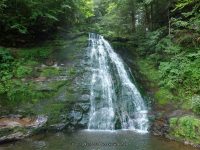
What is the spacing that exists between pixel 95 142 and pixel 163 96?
194 inches

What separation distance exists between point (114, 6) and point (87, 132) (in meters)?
11.8

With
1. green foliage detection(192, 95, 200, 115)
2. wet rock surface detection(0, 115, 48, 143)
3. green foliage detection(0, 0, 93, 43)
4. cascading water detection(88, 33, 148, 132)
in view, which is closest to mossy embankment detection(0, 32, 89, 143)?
wet rock surface detection(0, 115, 48, 143)

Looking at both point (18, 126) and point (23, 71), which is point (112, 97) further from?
point (18, 126)

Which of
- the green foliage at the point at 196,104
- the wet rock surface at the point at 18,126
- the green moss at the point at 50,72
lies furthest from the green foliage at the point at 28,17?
the green foliage at the point at 196,104

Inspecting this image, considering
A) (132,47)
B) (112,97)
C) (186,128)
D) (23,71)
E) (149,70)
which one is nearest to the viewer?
(186,128)

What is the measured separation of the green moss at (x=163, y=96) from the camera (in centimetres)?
1387

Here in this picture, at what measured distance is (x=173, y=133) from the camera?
11555mm

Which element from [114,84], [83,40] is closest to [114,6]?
[83,40]

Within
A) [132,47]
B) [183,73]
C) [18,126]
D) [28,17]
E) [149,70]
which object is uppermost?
[28,17]

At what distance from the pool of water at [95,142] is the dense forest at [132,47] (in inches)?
43.3

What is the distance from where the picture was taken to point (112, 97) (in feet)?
47.2

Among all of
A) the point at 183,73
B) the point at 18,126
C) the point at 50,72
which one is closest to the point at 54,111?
the point at 18,126

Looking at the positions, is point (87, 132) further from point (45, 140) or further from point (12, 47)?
point (12, 47)

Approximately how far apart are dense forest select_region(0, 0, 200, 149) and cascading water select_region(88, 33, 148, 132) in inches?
40.7
